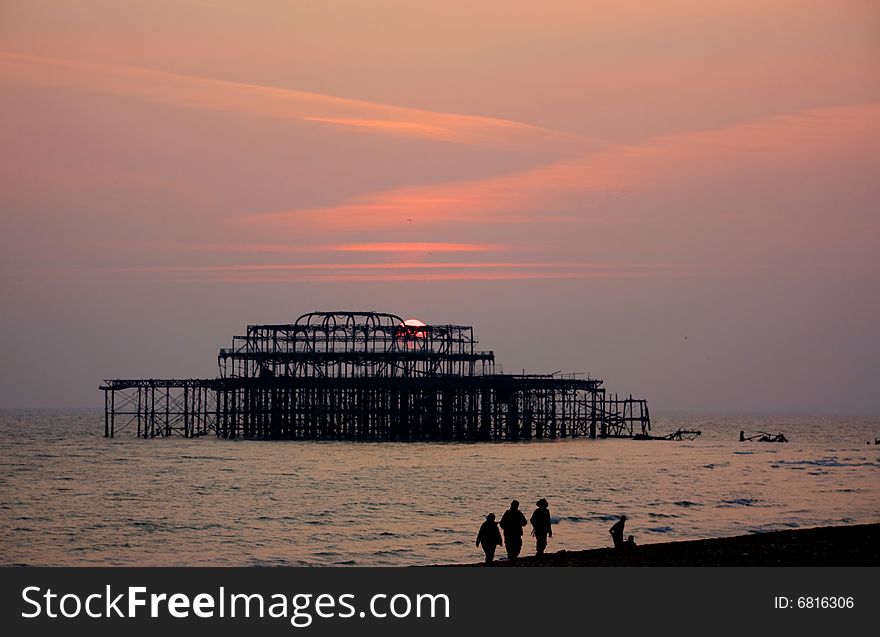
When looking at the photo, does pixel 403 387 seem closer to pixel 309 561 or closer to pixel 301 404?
pixel 301 404

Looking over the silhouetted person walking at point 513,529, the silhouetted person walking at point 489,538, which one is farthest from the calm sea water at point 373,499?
the silhouetted person walking at point 489,538

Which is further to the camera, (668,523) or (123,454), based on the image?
(123,454)

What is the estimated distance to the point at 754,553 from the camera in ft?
84.4

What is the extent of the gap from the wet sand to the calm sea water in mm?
8872

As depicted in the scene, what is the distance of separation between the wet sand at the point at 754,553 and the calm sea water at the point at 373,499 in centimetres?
887

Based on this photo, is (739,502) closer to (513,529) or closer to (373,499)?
(373,499)

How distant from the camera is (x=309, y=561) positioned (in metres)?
36.9

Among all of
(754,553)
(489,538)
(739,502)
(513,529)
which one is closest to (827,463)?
(739,502)

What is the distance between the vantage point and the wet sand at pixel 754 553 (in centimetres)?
2430

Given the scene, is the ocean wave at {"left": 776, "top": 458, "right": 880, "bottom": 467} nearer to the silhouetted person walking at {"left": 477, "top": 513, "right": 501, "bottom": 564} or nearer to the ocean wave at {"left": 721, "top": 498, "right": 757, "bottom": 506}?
the ocean wave at {"left": 721, "top": 498, "right": 757, "bottom": 506}

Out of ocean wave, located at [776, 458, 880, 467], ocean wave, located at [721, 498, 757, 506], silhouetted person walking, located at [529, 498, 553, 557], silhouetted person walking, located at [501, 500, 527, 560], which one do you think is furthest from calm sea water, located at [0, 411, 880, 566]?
silhouetted person walking, located at [501, 500, 527, 560]

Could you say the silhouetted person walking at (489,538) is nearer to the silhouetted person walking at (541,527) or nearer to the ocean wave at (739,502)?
the silhouetted person walking at (541,527)
